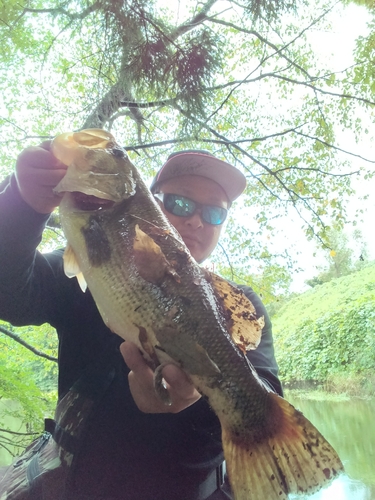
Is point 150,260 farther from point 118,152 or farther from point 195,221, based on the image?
point 195,221

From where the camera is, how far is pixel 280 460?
107cm

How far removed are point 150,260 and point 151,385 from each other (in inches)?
15.5

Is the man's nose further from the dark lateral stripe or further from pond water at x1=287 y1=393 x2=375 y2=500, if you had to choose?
pond water at x1=287 y1=393 x2=375 y2=500

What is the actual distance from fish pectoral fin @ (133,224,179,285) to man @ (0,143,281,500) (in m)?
0.23

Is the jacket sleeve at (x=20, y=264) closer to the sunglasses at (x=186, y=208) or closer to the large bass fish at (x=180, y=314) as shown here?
the large bass fish at (x=180, y=314)

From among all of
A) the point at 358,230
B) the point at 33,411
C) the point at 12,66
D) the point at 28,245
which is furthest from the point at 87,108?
the point at 358,230

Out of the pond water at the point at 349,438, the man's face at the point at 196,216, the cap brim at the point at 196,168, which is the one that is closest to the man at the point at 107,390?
the man's face at the point at 196,216

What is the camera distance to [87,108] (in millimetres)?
5410

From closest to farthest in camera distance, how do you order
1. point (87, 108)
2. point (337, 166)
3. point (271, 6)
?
point (271, 6) < point (87, 108) < point (337, 166)

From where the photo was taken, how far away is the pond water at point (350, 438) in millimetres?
3979

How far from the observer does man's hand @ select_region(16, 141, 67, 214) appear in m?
1.30

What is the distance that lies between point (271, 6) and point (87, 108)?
9.45ft

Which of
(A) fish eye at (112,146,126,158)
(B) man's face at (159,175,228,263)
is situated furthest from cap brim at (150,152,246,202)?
(A) fish eye at (112,146,126,158)

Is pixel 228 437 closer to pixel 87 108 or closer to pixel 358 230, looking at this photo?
pixel 87 108
